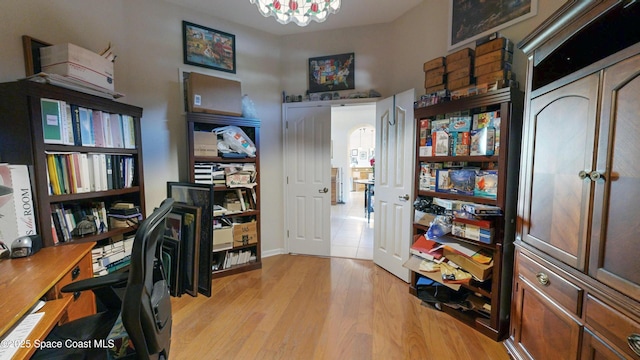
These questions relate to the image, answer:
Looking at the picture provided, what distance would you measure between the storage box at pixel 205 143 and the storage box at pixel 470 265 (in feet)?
8.00

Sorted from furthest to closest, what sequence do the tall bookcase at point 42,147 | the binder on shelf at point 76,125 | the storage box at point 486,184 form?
the storage box at point 486,184 < the binder on shelf at point 76,125 < the tall bookcase at point 42,147

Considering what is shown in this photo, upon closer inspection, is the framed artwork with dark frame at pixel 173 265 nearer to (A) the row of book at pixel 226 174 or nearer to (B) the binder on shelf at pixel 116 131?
(A) the row of book at pixel 226 174

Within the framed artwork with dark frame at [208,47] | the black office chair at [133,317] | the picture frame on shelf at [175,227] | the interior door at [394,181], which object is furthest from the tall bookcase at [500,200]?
the framed artwork with dark frame at [208,47]

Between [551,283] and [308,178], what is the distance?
2521mm

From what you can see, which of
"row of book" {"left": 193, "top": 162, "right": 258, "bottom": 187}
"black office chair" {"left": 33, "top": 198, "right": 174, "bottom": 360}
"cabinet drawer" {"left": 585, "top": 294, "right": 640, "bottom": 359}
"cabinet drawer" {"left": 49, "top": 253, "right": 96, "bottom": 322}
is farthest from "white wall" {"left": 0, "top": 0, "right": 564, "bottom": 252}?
"cabinet drawer" {"left": 585, "top": 294, "right": 640, "bottom": 359}

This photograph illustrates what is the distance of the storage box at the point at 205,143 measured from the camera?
2561mm

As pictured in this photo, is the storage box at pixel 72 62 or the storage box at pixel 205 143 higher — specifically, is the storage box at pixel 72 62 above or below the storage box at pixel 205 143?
above

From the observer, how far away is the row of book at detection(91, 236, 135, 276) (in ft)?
6.07

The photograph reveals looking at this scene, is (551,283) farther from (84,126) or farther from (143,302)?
(84,126)

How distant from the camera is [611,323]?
3.14ft

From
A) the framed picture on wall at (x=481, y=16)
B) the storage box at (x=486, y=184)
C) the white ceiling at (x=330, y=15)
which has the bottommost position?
the storage box at (x=486, y=184)

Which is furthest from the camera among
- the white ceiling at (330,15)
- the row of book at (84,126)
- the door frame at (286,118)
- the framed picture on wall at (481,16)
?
the door frame at (286,118)

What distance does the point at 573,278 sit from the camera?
1.12 metres

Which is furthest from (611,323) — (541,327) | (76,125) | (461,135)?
(76,125)
